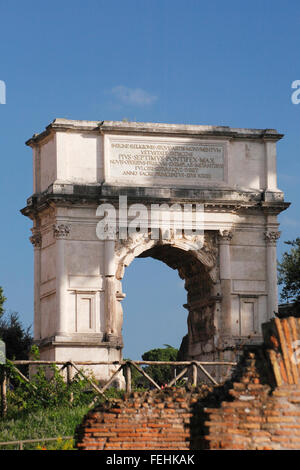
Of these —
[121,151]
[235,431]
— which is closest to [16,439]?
[235,431]

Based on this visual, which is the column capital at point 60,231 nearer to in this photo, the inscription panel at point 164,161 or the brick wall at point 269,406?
the inscription panel at point 164,161

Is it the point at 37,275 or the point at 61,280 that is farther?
the point at 37,275

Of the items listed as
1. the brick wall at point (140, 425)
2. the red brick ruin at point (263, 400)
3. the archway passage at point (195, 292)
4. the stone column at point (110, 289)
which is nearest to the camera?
the red brick ruin at point (263, 400)

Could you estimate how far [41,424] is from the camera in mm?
21500

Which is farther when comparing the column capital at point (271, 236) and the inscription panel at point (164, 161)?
the column capital at point (271, 236)

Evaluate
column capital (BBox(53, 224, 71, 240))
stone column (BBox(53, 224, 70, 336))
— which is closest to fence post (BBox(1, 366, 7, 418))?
stone column (BBox(53, 224, 70, 336))

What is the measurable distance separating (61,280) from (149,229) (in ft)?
9.92

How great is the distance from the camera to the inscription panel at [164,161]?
34188 mm

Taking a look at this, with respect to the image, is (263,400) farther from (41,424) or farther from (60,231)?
(60,231)

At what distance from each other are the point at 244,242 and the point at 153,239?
2822 millimetres

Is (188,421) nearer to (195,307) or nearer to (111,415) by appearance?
(111,415)

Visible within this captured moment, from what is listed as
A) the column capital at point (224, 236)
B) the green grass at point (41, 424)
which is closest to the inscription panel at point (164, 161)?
the column capital at point (224, 236)

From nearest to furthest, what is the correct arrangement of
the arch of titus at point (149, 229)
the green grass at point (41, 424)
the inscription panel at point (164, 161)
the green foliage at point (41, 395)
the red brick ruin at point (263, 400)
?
1. the red brick ruin at point (263, 400)
2. the green grass at point (41, 424)
3. the green foliage at point (41, 395)
4. the arch of titus at point (149, 229)
5. the inscription panel at point (164, 161)

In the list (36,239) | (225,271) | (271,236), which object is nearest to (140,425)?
(225,271)
